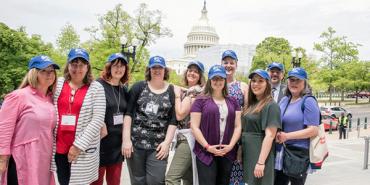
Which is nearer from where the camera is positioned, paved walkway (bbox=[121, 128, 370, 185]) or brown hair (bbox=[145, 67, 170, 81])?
brown hair (bbox=[145, 67, 170, 81])

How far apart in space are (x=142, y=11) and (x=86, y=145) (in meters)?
23.9

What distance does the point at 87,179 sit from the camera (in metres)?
3.19

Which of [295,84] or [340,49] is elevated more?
[340,49]

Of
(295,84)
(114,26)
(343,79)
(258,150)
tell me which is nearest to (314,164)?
(258,150)

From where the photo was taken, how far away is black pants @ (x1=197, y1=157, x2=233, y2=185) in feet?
11.1

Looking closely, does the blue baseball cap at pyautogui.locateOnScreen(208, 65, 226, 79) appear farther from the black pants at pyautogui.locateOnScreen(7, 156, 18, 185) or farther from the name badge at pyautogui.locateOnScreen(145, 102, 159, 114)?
the black pants at pyautogui.locateOnScreen(7, 156, 18, 185)

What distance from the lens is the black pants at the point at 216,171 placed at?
11.1ft

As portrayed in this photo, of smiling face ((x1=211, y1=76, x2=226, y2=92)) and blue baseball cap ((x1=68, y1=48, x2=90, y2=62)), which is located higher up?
blue baseball cap ((x1=68, y1=48, x2=90, y2=62))

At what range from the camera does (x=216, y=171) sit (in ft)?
11.3

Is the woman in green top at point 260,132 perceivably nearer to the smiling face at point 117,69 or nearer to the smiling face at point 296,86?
the smiling face at point 296,86

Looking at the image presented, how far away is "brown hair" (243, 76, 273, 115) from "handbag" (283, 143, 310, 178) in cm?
59

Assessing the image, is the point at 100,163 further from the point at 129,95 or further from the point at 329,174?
the point at 329,174

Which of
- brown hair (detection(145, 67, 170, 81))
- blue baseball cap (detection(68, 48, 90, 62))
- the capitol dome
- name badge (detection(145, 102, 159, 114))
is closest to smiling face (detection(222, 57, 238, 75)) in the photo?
brown hair (detection(145, 67, 170, 81))

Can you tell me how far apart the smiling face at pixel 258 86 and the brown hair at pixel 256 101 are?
0.03 meters
